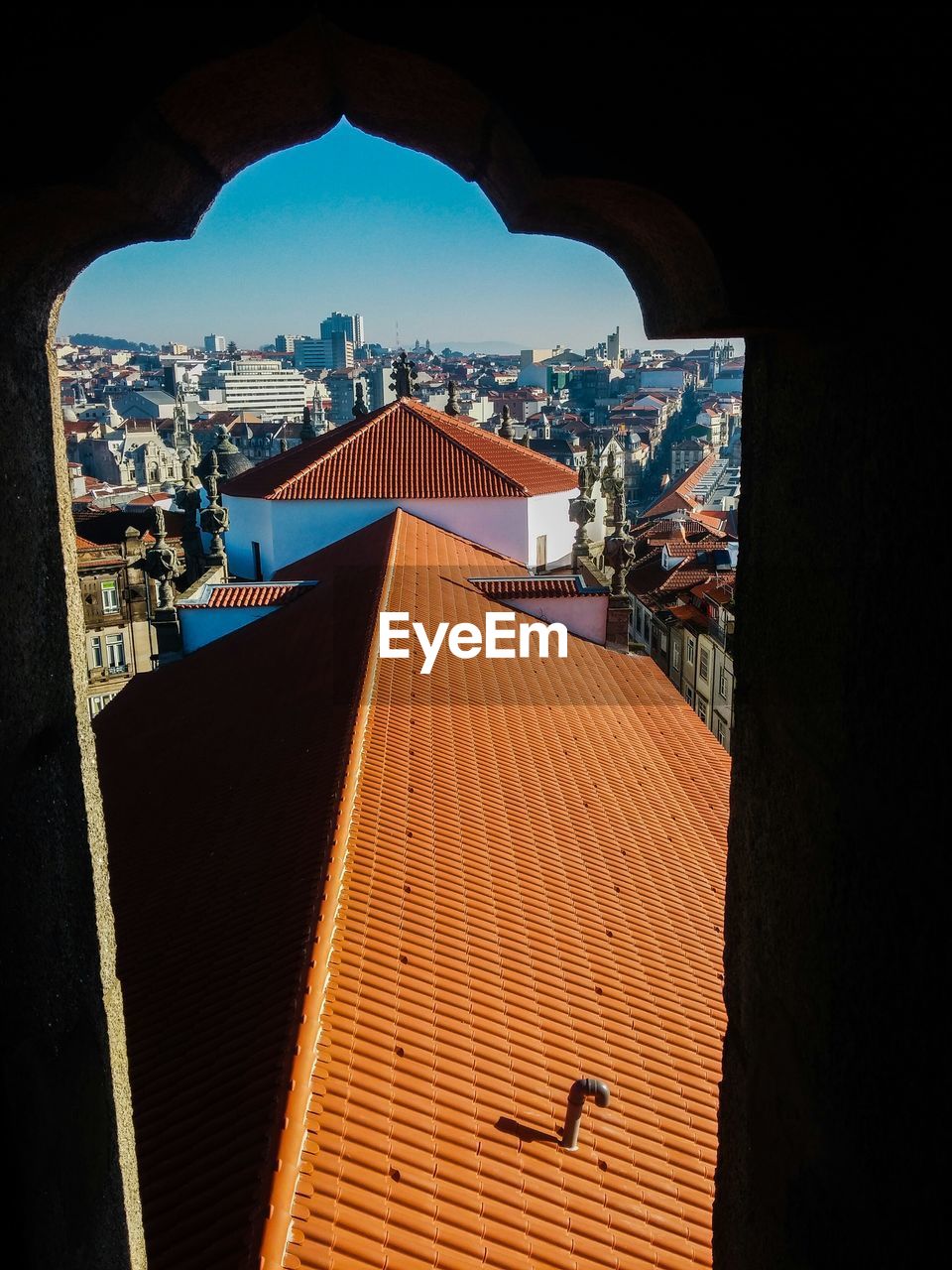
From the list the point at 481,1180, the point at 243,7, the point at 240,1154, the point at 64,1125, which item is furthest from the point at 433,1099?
the point at 243,7

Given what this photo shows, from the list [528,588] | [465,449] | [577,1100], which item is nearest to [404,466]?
[465,449]

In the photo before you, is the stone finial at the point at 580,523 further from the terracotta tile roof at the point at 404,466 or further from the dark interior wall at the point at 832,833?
the dark interior wall at the point at 832,833

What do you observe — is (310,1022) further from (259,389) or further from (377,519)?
(259,389)

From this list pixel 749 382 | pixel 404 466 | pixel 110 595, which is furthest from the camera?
pixel 110 595

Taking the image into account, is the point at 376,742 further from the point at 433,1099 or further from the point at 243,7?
the point at 243,7

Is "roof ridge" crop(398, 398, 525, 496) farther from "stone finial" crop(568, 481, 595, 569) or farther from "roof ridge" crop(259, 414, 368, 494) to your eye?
"stone finial" crop(568, 481, 595, 569)

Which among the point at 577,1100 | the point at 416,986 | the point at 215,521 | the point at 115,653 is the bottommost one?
the point at 115,653

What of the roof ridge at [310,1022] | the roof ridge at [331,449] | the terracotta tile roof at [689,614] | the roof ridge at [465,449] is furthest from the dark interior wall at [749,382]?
the terracotta tile roof at [689,614]

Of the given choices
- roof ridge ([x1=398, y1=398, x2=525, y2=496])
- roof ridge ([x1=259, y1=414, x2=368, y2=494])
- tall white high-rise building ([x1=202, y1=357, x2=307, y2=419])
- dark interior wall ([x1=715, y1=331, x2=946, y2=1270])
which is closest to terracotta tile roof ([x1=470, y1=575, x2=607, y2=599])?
roof ridge ([x1=398, y1=398, x2=525, y2=496])
